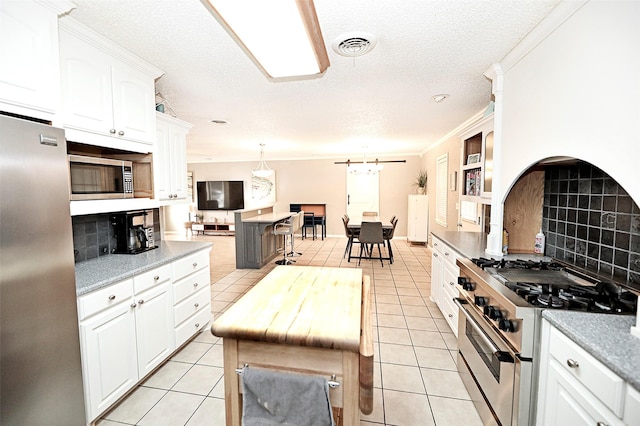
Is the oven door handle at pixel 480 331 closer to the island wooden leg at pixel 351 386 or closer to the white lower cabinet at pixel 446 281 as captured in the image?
the white lower cabinet at pixel 446 281

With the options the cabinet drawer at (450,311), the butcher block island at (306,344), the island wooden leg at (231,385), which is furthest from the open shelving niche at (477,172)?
the island wooden leg at (231,385)

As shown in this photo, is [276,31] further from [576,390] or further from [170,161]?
[170,161]

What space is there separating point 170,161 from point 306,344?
2.47 metres

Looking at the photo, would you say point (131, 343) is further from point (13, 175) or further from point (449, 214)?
point (449, 214)

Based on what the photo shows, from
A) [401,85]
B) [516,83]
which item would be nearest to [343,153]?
[401,85]

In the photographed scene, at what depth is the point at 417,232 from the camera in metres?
7.02

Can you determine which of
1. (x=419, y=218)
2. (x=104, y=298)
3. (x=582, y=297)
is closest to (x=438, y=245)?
(x=582, y=297)

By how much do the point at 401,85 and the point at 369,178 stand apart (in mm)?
5297

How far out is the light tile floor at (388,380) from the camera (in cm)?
175

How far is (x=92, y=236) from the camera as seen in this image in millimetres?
2197

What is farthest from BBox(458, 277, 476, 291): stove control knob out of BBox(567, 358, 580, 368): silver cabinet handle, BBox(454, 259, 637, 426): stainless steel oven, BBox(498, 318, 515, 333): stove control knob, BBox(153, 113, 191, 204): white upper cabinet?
BBox(153, 113, 191, 204): white upper cabinet

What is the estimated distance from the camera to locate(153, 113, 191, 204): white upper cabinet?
102 inches

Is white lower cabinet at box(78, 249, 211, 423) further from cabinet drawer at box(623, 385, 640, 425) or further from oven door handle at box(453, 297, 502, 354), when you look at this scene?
cabinet drawer at box(623, 385, 640, 425)

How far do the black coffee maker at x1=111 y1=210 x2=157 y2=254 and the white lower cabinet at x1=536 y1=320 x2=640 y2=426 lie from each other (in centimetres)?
282
